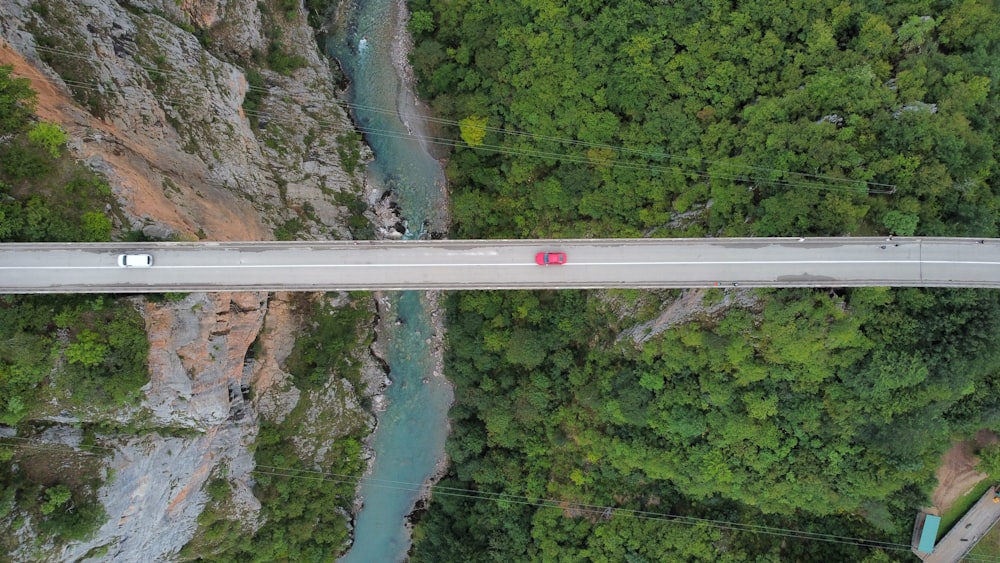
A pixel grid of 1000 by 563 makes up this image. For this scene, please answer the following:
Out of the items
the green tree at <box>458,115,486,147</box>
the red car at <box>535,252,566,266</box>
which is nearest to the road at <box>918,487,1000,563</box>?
the red car at <box>535,252,566,266</box>

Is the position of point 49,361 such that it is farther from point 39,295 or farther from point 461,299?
point 461,299

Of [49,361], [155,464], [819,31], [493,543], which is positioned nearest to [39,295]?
[49,361]

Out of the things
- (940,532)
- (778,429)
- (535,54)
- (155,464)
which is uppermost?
(535,54)

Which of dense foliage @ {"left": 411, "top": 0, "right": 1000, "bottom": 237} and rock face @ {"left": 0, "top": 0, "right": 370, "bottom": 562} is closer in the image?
rock face @ {"left": 0, "top": 0, "right": 370, "bottom": 562}

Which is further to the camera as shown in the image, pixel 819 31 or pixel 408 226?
pixel 408 226

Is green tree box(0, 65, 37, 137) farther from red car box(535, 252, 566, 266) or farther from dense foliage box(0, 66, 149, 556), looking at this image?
red car box(535, 252, 566, 266)

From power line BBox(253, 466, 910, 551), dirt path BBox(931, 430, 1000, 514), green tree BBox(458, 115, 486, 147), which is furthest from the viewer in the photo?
green tree BBox(458, 115, 486, 147)

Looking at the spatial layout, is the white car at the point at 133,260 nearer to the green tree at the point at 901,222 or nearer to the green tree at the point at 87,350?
the green tree at the point at 87,350

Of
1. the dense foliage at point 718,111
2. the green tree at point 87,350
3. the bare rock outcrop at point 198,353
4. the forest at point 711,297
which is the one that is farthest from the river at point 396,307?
the green tree at point 87,350
